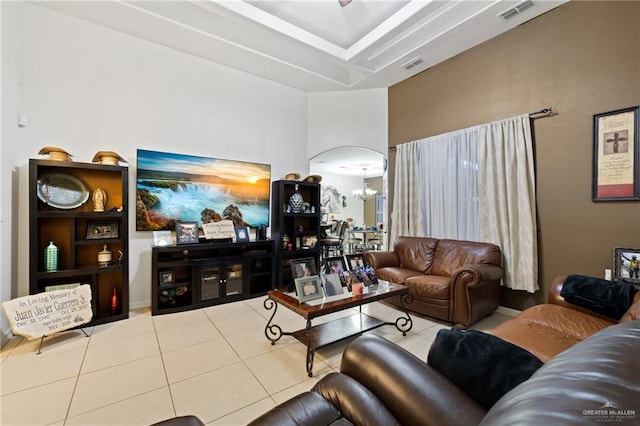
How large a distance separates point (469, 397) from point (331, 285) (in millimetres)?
1603

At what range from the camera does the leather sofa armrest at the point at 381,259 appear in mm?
3727

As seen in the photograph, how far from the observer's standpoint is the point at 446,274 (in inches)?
136

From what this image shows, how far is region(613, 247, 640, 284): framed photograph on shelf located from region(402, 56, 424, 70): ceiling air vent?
10.5 feet

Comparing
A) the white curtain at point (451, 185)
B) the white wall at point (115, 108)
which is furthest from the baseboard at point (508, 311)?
the white wall at point (115, 108)

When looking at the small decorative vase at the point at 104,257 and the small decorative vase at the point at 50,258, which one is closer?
the small decorative vase at the point at 50,258

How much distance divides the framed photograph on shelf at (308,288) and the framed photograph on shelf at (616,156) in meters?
2.90

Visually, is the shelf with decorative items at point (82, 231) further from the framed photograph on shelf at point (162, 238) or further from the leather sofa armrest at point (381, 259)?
the leather sofa armrest at point (381, 259)

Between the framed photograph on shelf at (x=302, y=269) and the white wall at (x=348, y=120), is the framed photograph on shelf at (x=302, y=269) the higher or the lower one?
the lower one

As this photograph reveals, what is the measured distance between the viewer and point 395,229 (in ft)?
15.0

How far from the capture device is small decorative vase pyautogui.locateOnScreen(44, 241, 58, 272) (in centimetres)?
277

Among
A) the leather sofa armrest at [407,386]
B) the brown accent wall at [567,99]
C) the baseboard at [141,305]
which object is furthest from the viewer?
the baseboard at [141,305]

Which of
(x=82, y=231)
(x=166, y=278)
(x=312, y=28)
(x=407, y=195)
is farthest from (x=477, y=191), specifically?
(x=82, y=231)

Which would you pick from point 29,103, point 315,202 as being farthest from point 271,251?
point 29,103

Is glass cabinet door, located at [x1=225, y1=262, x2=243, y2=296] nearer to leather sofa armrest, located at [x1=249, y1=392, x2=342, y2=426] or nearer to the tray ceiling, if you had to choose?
leather sofa armrest, located at [x1=249, y1=392, x2=342, y2=426]
